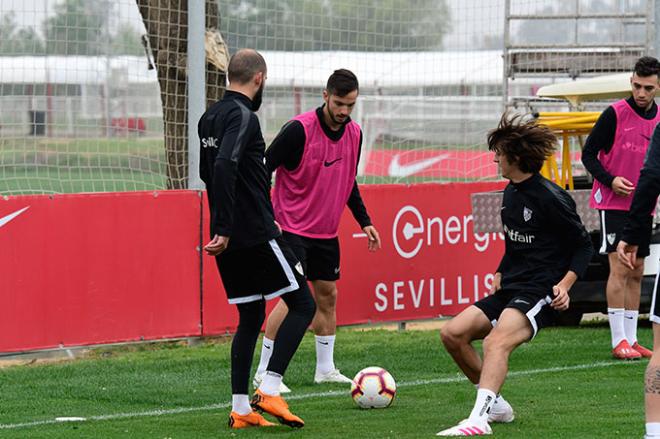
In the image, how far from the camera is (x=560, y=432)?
7.22 m

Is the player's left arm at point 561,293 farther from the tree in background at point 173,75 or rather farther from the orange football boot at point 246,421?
the tree in background at point 173,75

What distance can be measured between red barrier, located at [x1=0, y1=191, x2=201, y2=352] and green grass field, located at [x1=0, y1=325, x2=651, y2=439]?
304mm

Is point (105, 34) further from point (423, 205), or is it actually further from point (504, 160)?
point (504, 160)

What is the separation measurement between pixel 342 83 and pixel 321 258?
126 cm

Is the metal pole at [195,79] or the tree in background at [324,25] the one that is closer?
the metal pole at [195,79]

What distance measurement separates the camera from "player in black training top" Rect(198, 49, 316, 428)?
7320mm

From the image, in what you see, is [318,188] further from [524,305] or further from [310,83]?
[310,83]

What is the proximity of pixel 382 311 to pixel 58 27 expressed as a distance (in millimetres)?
3944

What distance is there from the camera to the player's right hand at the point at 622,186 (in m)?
10.0

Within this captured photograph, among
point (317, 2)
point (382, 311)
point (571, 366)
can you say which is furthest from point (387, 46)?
point (571, 366)

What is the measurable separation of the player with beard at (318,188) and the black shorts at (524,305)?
1.92 meters

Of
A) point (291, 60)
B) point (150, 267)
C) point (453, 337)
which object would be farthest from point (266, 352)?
point (291, 60)

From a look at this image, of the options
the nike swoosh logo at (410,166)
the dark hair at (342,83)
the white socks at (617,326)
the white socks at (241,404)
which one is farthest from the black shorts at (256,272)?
the nike swoosh logo at (410,166)

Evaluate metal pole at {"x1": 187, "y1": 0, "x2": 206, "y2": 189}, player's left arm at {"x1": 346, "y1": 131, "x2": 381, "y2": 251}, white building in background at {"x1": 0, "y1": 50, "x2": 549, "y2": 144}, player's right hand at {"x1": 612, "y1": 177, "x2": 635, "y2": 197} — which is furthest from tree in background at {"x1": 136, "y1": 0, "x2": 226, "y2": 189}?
player's right hand at {"x1": 612, "y1": 177, "x2": 635, "y2": 197}
